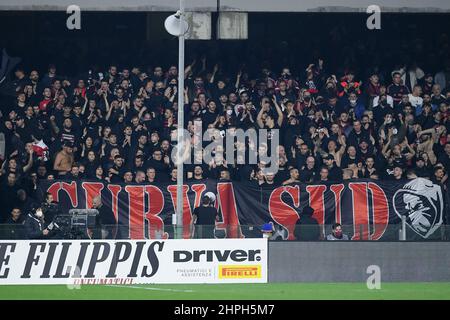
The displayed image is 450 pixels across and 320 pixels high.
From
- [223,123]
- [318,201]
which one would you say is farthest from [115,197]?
[318,201]

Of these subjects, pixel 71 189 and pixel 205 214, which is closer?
pixel 205 214

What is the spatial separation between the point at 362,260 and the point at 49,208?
23.2ft

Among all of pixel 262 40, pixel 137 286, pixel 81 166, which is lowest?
pixel 137 286

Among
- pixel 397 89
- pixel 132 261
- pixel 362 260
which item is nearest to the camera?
pixel 132 261

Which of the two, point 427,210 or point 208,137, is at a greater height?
point 208,137

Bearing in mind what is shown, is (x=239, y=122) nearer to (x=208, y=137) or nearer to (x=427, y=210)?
(x=208, y=137)

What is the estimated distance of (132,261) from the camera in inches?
910

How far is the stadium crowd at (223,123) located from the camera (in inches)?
1072

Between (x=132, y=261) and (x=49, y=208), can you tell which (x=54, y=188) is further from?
(x=132, y=261)

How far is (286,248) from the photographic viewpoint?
2459cm

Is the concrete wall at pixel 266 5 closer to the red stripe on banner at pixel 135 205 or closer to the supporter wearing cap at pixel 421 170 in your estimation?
the supporter wearing cap at pixel 421 170

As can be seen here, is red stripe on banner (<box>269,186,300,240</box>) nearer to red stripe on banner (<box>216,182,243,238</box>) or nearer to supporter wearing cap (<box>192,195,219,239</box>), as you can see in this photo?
red stripe on banner (<box>216,182,243,238</box>)

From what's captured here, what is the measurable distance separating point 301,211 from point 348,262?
2.64 meters
